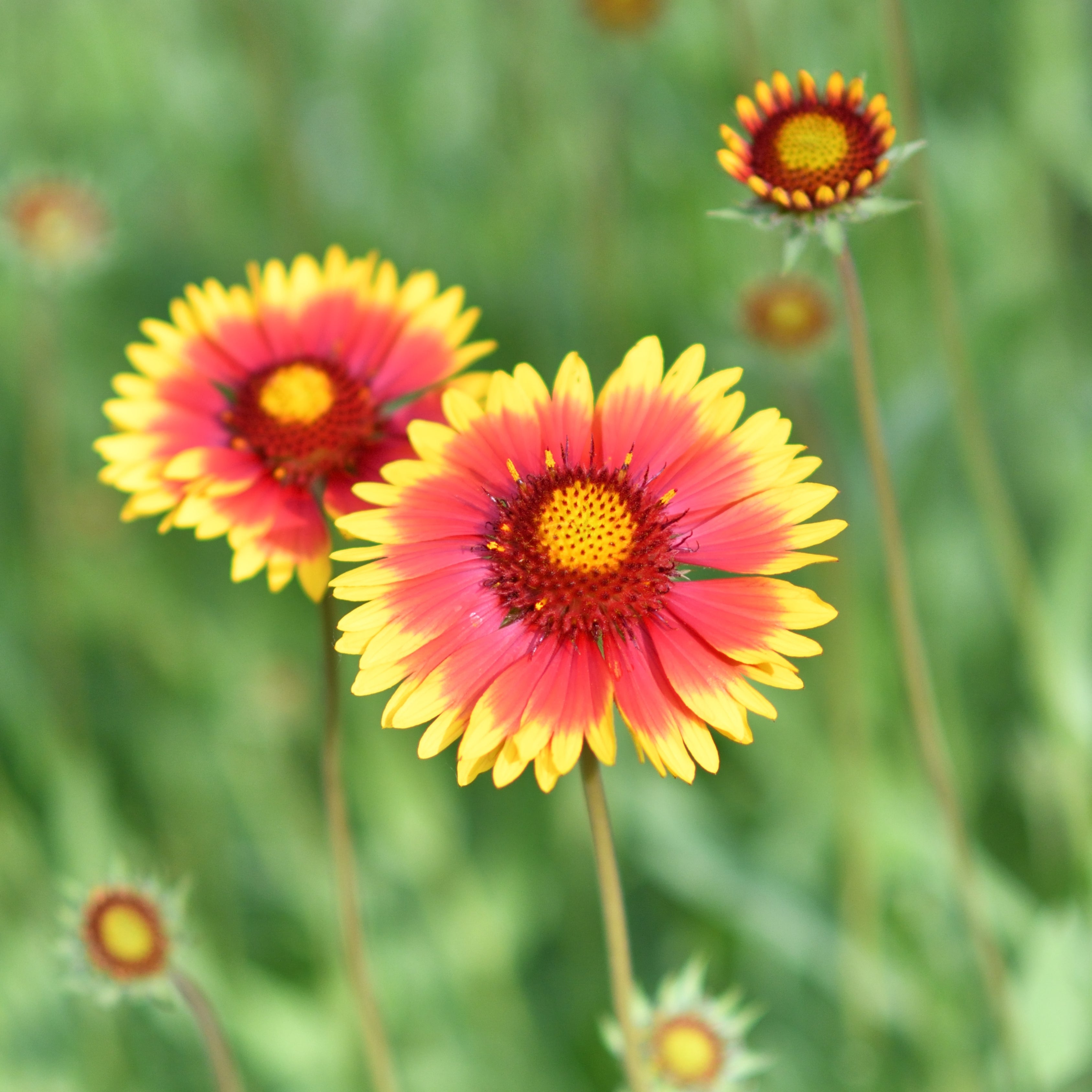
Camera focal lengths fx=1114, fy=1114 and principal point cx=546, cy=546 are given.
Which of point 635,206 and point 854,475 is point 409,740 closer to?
point 854,475

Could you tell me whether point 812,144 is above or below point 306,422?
above

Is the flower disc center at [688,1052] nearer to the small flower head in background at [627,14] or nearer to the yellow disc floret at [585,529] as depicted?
the yellow disc floret at [585,529]

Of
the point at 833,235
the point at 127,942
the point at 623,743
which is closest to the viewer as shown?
the point at 833,235

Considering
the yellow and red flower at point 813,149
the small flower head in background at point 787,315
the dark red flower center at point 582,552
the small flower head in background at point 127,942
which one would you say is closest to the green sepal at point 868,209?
the yellow and red flower at point 813,149

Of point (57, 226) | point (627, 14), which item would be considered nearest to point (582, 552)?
point (57, 226)

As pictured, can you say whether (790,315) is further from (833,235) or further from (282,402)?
(282,402)

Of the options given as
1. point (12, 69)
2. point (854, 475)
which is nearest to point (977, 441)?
point (854, 475)
